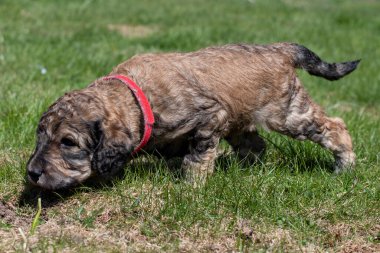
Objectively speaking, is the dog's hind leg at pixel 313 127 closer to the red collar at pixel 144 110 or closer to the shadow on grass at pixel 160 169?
the shadow on grass at pixel 160 169

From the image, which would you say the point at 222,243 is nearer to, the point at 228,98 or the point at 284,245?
the point at 284,245

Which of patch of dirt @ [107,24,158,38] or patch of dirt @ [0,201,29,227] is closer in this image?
patch of dirt @ [0,201,29,227]

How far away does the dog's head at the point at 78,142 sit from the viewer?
4.93 meters

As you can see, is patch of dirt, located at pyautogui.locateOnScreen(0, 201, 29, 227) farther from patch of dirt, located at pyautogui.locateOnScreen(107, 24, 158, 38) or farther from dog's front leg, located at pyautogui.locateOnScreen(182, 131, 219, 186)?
patch of dirt, located at pyautogui.locateOnScreen(107, 24, 158, 38)

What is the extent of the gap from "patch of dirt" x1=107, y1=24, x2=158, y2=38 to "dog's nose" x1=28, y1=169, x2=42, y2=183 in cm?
768

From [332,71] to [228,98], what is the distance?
138 cm

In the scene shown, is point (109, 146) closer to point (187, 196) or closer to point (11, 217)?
point (187, 196)

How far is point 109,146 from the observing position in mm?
5035

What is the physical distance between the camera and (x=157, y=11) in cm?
1545

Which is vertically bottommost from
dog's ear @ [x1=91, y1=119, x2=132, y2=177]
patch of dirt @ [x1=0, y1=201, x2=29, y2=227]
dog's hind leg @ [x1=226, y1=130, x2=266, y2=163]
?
patch of dirt @ [x1=0, y1=201, x2=29, y2=227]

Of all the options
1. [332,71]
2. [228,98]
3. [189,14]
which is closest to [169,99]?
[228,98]

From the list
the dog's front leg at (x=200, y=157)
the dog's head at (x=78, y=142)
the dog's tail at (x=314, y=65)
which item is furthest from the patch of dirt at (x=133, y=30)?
the dog's head at (x=78, y=142)

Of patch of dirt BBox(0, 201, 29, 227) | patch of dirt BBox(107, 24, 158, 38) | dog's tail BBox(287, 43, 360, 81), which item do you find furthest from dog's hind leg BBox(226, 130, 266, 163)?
patch of dirt BBox(107, 24, 158, 38)

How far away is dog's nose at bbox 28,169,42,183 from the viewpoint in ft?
15.9
